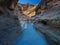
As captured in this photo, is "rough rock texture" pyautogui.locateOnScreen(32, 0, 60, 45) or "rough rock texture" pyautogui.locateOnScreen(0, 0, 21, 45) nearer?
"rough rock texture" pyautogui.locateOnScreen(32, 0, 60, 45)

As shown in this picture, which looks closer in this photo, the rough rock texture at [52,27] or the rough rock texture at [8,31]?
the rough rock texture at [52,27]

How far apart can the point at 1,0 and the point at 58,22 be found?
6499 millimetres

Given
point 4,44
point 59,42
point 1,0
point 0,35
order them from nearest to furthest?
point 59,42, point 4,44, point 0,35, point 1,0

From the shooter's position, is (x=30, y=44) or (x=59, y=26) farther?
(x=59, y=26)

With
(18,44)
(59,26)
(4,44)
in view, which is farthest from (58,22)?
(4,44)

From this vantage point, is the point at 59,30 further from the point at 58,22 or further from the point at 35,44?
the point at 35,44

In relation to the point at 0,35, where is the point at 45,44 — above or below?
below

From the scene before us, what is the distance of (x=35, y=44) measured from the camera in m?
5.18

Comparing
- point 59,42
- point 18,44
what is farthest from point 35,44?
point 59,42

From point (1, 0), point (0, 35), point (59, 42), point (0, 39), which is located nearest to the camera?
point (59, 42)

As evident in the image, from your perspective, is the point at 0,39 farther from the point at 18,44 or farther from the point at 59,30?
the point at 59,30

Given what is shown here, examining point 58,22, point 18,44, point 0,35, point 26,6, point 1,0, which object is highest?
point 1,0

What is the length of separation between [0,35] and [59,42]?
104 inches

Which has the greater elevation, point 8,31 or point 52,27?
point 52,27
